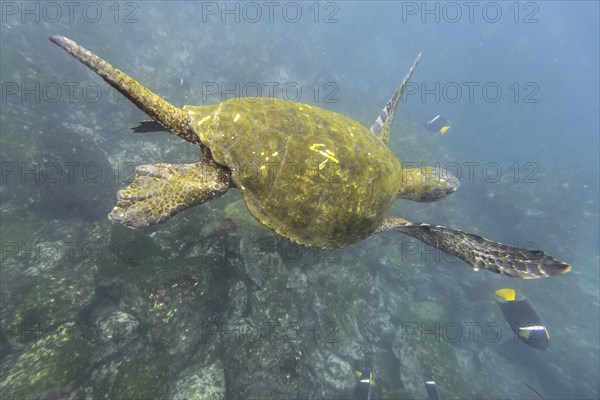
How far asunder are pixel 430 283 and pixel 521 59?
59101 millimetres

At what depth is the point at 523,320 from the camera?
6477 millimetres

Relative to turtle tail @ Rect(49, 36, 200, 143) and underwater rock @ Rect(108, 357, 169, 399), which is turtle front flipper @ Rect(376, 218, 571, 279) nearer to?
turtle tail @ Rect(49, 36, 200, 143)

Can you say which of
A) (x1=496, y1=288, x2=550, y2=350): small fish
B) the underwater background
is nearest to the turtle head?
the underwater background

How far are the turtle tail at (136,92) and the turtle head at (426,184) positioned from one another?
11.7ft

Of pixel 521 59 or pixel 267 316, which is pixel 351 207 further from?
pixel 521 59

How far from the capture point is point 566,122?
5338 cm

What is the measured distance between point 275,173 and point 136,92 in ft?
5.73

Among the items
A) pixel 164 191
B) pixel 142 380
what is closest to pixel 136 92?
pixel 164 191

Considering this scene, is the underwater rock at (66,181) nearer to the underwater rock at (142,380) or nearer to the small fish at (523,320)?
the underwater rock at (142,380)

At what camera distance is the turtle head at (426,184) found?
4.73m

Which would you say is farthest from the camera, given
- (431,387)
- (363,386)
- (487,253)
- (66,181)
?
(66,181)

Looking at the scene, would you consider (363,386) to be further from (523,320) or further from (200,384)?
(523,320)

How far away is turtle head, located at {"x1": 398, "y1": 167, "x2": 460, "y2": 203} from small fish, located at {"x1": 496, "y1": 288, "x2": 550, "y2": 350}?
408 centimetres

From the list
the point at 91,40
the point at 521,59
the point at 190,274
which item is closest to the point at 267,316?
the point at 190,274
